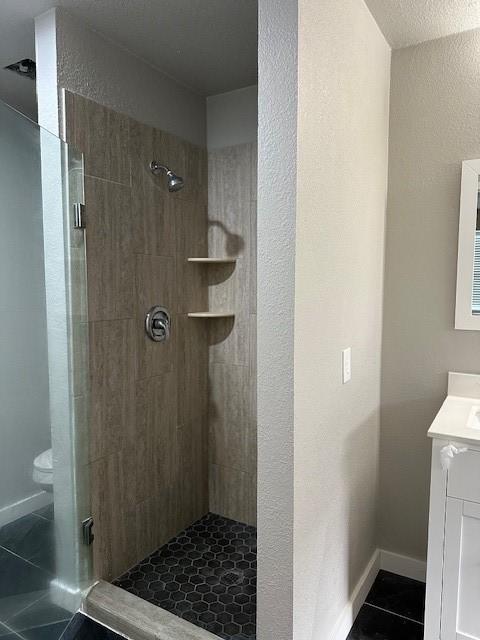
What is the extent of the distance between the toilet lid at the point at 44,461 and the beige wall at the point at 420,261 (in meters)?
1.49

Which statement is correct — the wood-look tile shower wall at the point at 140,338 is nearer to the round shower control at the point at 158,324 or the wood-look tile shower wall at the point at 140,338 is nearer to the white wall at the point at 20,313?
the round shower control at the point at 158,324

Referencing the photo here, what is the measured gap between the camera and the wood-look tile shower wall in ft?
6.52

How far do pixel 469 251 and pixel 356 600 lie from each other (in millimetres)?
1533

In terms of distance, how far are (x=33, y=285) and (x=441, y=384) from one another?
1757mm

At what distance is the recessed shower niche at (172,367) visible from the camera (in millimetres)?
1990

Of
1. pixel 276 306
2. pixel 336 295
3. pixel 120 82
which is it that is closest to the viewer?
pixel 276 306

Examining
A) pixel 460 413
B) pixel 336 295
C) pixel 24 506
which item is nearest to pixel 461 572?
pixel 460 413

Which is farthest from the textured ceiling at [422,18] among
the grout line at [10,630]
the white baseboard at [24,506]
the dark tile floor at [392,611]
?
the grout line at [10,630]

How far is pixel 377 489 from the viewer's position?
2225 mm

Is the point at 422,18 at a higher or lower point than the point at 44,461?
higher

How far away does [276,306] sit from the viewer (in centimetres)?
131

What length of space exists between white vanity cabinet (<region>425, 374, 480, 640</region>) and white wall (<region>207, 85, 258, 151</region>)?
182 cm

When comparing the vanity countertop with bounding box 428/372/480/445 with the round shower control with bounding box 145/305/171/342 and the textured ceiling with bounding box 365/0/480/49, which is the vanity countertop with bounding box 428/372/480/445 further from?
the textured ceiling with bounding box 365/0/480/49

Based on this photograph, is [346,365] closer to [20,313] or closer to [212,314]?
[212,314]
